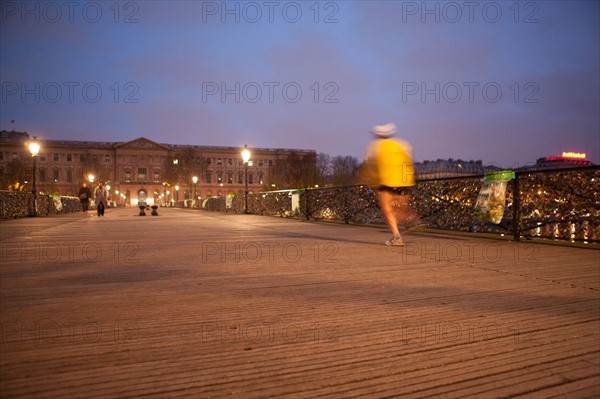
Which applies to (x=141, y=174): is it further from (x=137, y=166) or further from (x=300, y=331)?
(x=300, y=331)

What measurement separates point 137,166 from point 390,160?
109838 millimetres

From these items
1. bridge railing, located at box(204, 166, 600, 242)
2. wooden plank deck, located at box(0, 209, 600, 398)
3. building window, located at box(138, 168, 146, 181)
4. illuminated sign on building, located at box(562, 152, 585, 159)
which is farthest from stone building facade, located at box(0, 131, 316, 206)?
wooden plank deck, located at box(0, 209, 600, 398)

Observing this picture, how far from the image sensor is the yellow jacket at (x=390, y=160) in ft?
21.9

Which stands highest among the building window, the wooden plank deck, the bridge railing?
the building window

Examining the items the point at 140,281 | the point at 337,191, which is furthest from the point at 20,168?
the point at 140,281

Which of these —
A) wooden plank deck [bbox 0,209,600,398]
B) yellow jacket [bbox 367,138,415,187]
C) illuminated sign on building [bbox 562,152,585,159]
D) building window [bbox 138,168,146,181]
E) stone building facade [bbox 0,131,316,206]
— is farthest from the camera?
building window [bbox 138,168,146,181]

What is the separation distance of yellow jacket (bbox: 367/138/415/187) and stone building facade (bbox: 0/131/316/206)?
7922 cm

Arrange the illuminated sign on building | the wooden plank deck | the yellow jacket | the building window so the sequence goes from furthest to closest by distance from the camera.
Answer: the building window → the illuminated sign on building → the yellow jacket → the wooden plank deck

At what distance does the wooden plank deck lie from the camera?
5.41 ft

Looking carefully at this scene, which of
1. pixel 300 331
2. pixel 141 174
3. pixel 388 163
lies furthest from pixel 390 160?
pixel 141 174

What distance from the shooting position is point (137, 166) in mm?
106500

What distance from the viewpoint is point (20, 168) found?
5694 cm

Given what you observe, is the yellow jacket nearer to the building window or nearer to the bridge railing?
the bridge railing

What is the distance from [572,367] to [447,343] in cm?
54
